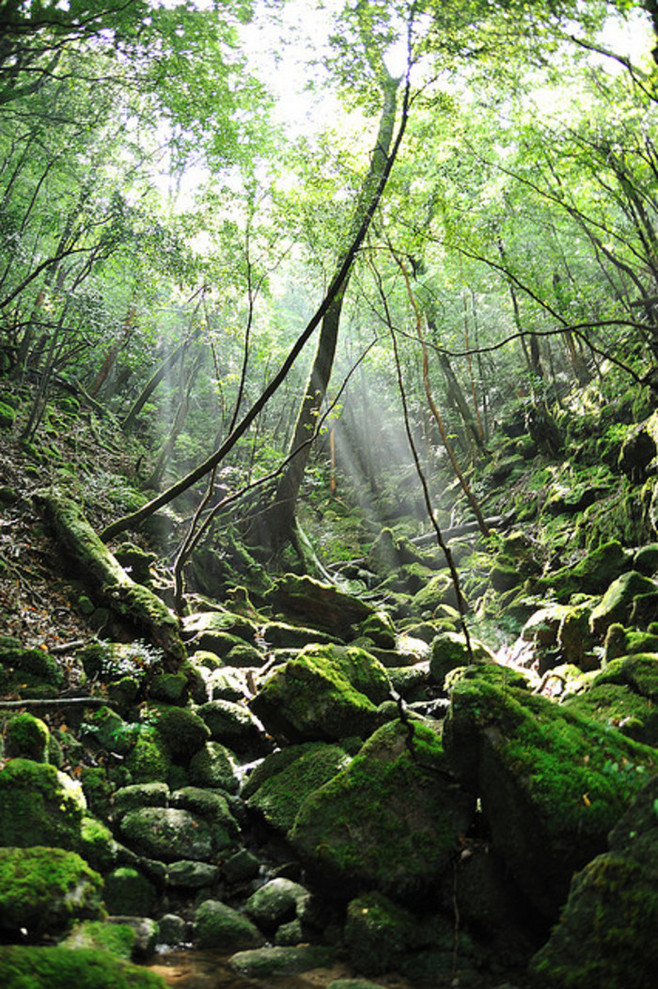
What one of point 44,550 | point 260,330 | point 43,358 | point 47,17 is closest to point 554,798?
point 44,550

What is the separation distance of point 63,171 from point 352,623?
1281cm

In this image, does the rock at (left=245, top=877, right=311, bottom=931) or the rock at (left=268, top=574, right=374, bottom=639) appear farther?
the rock at (left=268, top=574, right=374, bottom=639)

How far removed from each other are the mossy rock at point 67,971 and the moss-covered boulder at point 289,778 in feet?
9.66

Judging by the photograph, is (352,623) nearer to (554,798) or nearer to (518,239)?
(554,798)

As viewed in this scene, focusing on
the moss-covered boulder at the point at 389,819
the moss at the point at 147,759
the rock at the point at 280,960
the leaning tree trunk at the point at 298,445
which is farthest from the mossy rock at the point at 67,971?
the leaning tree trunk at the point at 298,445

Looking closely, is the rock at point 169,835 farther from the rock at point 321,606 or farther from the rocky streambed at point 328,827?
the rock at point 321,606

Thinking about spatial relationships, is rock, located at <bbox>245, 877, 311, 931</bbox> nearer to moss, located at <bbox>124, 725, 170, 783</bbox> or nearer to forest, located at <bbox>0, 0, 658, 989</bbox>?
forest, located at <bbox>0, 0, 658, 989</bbox>

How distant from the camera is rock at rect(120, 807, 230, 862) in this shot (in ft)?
16.2

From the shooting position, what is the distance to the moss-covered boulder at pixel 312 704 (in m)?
6.61

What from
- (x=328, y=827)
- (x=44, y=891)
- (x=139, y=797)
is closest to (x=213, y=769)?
(x=139, y=797)

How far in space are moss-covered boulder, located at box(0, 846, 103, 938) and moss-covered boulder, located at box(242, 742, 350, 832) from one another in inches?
84.2

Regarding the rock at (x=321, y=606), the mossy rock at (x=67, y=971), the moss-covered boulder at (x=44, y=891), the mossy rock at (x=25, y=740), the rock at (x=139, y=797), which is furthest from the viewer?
the rock at (x=321, y=606)

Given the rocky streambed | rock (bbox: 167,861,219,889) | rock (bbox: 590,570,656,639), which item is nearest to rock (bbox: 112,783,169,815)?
the rocky streambed

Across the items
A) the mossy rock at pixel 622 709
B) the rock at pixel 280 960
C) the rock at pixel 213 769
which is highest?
the mossy rock at pixel 622 709
